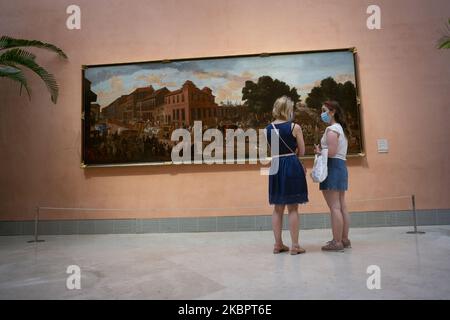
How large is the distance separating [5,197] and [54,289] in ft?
16.1

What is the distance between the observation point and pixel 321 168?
13.3 feet

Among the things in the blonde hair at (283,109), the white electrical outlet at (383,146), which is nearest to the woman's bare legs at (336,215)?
the blonde hair at (283,109)

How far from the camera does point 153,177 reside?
6656 millimetres

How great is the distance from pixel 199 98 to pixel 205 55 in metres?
0.90

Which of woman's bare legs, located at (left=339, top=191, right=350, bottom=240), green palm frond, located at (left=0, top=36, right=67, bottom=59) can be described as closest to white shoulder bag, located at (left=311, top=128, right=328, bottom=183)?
woman's bare legs, located at (left=339, top=191, right=350, bottom=240)

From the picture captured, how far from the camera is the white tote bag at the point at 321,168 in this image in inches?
159

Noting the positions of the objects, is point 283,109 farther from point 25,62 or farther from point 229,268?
point 25,62

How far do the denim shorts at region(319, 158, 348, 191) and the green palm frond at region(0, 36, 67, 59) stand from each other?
5.79 m

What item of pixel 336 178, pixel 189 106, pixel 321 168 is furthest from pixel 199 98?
pixel 336 178

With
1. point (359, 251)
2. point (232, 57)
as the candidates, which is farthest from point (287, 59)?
point (359, 251)

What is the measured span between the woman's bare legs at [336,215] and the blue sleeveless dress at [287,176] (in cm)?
38

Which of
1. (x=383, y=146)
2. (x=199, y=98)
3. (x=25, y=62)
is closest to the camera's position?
(x=25, y=62)

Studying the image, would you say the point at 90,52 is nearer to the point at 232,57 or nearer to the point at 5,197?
the point at 232,57

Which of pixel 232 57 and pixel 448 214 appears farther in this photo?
pixel 232 57
